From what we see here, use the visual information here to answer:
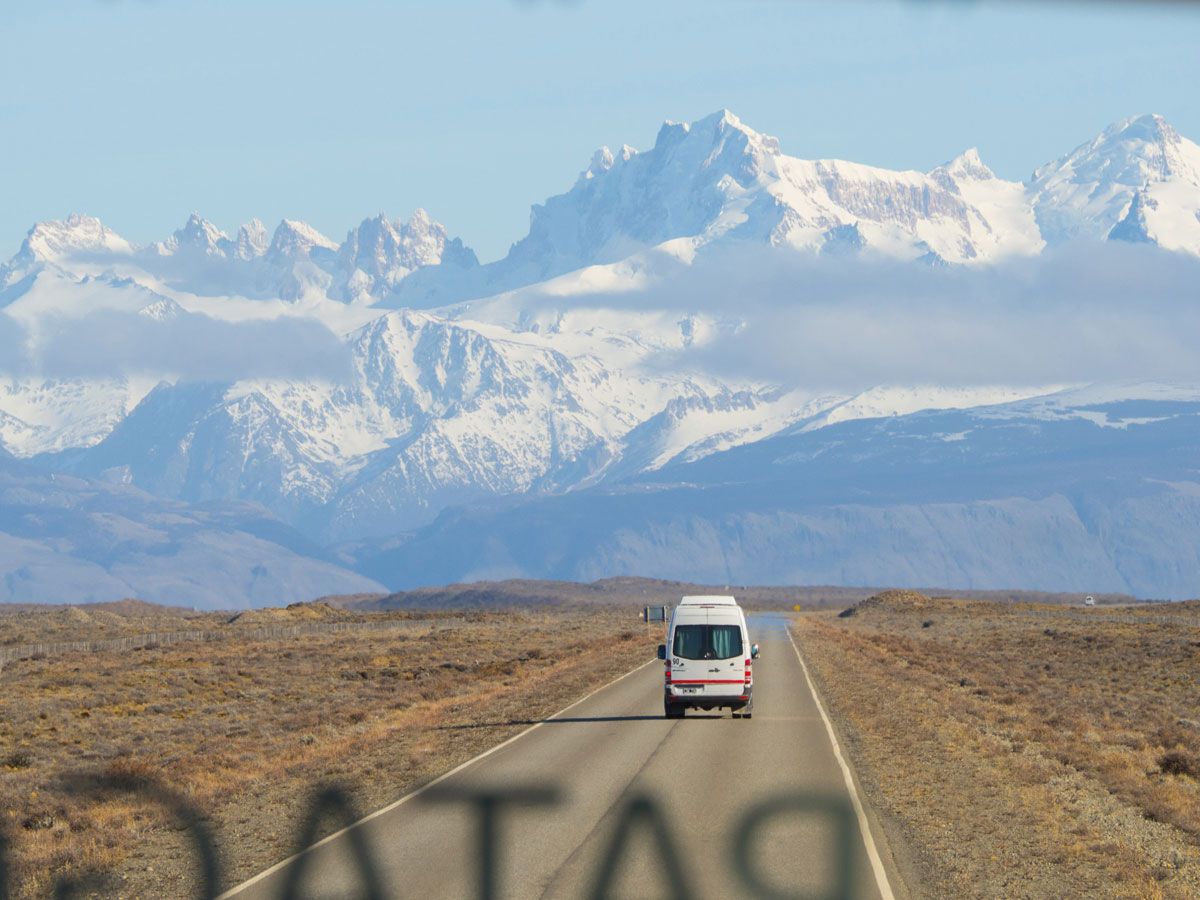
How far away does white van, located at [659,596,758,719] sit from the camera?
116 ft

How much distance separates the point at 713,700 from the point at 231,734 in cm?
1501

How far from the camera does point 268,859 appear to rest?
61.0 ft

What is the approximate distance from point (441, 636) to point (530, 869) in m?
91.9

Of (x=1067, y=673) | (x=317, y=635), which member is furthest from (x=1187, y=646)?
(x=317, y=635)

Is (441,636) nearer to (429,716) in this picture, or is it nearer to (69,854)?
(429,716)

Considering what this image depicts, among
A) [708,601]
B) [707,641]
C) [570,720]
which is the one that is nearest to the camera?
[707,641]

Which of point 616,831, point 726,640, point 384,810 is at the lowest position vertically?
point 616,831

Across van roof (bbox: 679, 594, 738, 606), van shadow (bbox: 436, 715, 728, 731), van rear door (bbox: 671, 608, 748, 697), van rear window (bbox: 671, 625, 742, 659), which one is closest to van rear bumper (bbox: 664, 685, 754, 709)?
van rear door (bbox: 671, 608, 748, 697)

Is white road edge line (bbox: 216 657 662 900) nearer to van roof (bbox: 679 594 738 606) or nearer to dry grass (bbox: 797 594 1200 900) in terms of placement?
van roof (bbox: 679 594 738 606)

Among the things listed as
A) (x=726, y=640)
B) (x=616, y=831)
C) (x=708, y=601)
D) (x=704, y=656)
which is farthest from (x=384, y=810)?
(x=708, y=601)

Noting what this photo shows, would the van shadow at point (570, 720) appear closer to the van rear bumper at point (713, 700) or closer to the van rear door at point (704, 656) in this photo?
the van rear bumper at point (713, 700)

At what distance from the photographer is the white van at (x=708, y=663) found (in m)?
35.5

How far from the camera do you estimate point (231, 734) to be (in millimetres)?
41219

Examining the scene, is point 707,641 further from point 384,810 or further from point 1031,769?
point 384,810
